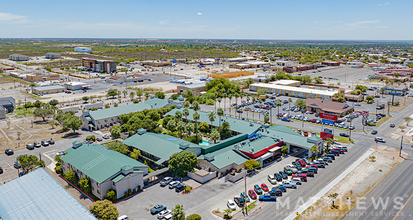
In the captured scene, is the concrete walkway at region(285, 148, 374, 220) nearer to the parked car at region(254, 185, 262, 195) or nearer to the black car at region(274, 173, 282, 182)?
the parked car at region(254, 185, 262, 195)

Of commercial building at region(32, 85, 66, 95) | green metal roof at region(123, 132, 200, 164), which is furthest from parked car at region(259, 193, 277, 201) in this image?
commercial building at region(32, 85, 66, 95)

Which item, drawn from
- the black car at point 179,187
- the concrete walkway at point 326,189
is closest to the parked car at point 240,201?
the concrete walkway at point 326,189

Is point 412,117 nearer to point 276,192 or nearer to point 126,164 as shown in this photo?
A: point 276,192

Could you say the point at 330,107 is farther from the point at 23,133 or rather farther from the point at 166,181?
Result: the point at 23,133

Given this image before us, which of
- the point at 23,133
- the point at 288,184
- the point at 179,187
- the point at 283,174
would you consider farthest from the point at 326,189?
the point at 23,133

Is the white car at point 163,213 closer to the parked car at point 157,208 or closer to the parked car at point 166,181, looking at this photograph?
the parked car at point 157,208

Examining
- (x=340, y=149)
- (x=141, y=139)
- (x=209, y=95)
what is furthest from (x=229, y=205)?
(x=209, y=95)

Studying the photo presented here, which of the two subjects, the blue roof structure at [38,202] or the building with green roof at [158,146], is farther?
the building with green roof at [158,146]

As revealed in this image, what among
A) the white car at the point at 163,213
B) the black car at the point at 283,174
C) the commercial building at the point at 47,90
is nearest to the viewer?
the white car at the point at 163,213
